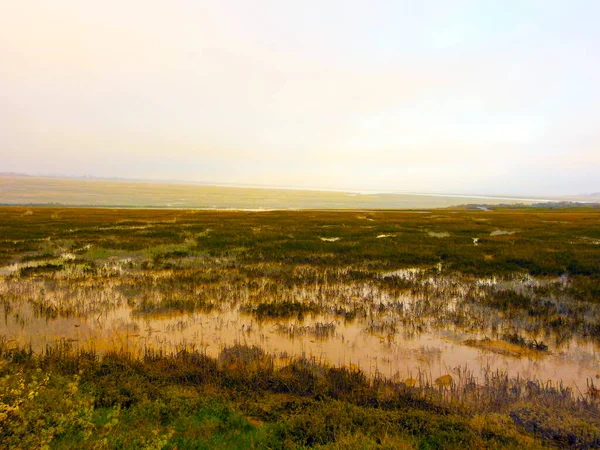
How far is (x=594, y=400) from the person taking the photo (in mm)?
6789

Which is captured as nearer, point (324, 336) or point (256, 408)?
point (256, 408)

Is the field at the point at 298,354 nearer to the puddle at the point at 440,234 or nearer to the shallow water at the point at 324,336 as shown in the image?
the shallow water at the point at 324,336

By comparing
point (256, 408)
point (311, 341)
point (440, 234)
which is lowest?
point (311, 341)

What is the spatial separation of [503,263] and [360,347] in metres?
17.4

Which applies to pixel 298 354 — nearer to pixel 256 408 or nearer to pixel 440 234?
pixel 256 408

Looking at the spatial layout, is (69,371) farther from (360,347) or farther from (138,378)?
(360,347)

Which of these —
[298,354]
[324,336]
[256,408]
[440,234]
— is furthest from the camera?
[440,234]

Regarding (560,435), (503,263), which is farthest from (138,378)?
(503,263)

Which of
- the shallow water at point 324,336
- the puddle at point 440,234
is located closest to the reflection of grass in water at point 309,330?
the shallow water at point 324,336

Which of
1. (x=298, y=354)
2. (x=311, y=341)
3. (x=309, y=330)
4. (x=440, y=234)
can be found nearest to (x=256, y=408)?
(x=298, y=354)

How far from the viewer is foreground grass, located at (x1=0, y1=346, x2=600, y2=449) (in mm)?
4922

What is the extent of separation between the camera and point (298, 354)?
8.82m

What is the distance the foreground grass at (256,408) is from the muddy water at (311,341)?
91cm

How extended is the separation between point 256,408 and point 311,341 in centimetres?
381
